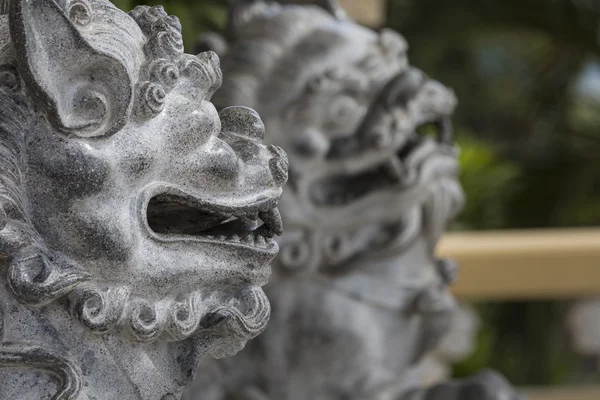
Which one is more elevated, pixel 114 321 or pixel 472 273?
pixel 114 321

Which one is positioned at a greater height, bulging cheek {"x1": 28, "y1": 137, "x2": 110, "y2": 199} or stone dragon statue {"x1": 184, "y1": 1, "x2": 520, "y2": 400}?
bulging cheek {"x1": 28, "y1": 137, "x2": 110, "y2": 199}

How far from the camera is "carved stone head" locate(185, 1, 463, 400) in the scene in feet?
4.78

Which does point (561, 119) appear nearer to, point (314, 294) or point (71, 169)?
point (314, 294)

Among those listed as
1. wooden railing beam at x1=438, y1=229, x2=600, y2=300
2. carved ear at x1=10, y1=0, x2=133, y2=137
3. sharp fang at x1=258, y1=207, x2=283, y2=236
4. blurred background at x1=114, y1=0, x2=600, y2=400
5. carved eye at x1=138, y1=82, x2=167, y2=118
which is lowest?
blurred background at x1=114, y1=0, x2=600, y2=400

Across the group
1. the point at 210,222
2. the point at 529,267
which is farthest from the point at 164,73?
the point at 529,267

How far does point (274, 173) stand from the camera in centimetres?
88

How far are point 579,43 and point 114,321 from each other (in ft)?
15.4

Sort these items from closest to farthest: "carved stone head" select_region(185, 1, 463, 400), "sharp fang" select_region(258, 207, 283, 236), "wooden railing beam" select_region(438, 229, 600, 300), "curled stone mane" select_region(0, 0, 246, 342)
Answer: "curled stone mane" select_region(0, 0, 246, 342), "sharp fang" select_region(258, 207, 283, 236), "carved stone head" select_region(185, 1, 463, 400), "wooden railing beam" select_region(438, 229, 600, 300)

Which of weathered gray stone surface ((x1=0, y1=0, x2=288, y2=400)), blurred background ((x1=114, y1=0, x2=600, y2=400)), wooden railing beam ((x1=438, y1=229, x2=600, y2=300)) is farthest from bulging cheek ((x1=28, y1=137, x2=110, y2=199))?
blurred background ((x1=114, y1=0, x2=600, y2=400))

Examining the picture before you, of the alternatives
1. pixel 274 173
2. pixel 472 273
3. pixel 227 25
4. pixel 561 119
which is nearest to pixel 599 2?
pixel 561 119

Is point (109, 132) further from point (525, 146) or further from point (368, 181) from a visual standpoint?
point (525, 146)

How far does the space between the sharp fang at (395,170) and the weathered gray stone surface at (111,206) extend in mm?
629

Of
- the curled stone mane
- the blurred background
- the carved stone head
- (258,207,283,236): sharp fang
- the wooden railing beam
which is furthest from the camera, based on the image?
the blurred background

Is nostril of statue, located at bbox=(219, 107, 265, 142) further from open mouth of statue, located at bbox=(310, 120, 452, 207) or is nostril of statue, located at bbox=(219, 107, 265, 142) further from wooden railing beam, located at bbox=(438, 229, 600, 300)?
wooden railing beam, located at bbox=(438, 229, 600, 300)
